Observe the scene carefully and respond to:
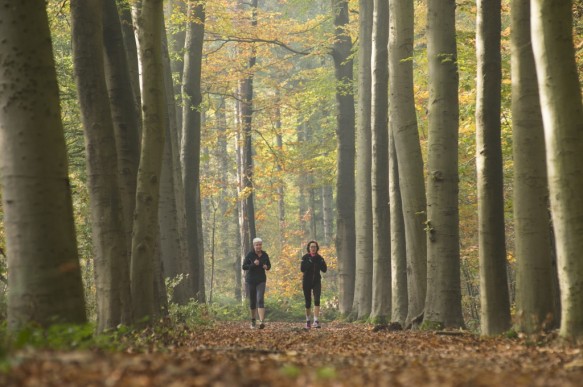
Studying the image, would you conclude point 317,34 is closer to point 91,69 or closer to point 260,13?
point 260,13

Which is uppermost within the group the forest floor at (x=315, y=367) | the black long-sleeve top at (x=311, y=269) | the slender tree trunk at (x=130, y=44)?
the slender tree trunk at (x=130, y=44)

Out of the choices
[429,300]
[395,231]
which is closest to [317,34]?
Answer: [395,231]

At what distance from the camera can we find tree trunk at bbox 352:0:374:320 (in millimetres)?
22438

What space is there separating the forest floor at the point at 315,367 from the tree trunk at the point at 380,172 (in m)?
9.47

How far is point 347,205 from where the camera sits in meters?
26.6

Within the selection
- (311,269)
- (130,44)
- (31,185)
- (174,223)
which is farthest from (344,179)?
(31,185)

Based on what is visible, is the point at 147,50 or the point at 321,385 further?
the point at 147,50

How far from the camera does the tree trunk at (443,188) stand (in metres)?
13.4

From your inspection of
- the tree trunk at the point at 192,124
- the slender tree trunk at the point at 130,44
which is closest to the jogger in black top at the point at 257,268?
the slender tree trunk at the point at 130,44

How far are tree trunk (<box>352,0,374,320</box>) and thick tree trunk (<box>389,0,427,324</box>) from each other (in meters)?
6.84

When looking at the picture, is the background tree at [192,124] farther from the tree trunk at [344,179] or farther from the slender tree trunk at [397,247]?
the slender tree trunk at [397,247]

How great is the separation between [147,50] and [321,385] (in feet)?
24.1

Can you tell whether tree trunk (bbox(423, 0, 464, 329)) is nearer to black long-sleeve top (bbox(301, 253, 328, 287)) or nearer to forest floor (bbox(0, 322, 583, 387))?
forest floor (bbox(0, 322, 583, 387))

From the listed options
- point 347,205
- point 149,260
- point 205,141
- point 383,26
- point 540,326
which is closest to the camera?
point 540,326
